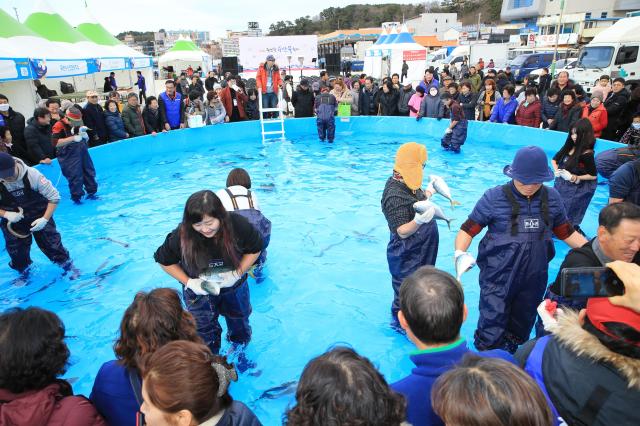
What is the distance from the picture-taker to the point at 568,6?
155ft

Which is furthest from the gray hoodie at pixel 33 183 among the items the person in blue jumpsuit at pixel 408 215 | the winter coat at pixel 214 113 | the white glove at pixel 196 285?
the winter coat at pixel 214 113

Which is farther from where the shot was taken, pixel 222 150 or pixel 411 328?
pixel 222 150

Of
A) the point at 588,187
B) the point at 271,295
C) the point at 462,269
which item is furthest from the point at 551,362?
the point at 588,187

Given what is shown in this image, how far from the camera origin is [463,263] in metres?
2.68

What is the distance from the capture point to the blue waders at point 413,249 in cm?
324

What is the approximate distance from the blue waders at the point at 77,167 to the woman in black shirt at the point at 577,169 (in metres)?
7.08

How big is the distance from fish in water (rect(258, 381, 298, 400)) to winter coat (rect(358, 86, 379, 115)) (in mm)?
10509

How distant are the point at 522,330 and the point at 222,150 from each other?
9.37 meters

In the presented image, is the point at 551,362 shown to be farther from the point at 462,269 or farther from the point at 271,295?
the point at 271,295

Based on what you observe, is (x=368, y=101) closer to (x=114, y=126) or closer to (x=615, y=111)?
(x=615, y=111)

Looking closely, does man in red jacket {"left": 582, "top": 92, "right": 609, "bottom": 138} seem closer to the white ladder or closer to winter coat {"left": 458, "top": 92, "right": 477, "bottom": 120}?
winter coat {"left": 458, "top": 92, "right": 477, "bottom": 120}

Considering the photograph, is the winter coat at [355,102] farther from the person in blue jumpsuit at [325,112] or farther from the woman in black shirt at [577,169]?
the woman in black shirt at [577,169]

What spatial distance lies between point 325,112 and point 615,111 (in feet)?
20.7

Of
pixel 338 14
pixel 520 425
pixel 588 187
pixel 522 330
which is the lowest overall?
pixel 522 330
